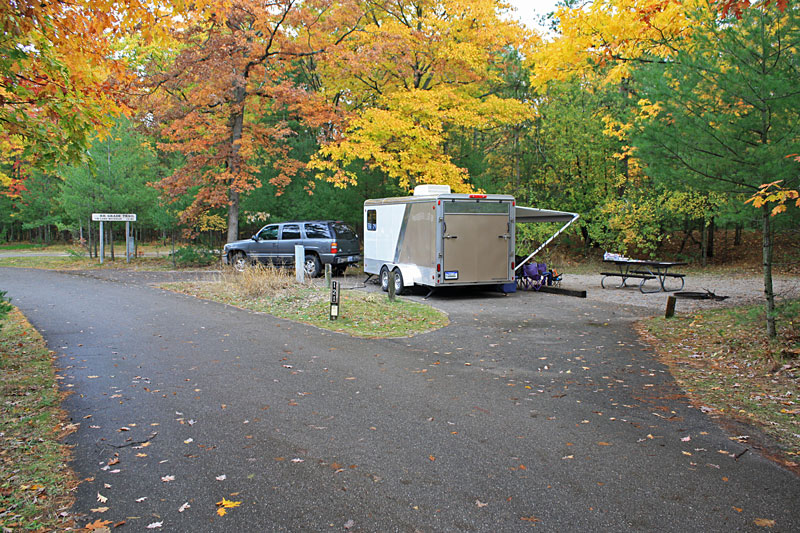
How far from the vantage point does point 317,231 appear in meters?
18.8

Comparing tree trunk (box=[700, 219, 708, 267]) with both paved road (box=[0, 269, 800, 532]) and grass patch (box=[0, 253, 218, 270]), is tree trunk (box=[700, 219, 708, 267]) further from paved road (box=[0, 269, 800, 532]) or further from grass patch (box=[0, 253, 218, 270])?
grass patch (box=[0, 253, 218, 270])

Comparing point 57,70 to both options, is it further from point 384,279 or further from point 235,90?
point 235,90

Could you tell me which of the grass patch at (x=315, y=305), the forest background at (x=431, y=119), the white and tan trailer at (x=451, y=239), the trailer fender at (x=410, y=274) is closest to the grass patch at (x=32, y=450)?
the grass patch at (x=315, y=305)

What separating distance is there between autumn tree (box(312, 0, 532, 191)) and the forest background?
0.24 ft

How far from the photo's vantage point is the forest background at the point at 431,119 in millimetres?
8242

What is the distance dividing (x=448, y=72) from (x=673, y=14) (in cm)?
1097

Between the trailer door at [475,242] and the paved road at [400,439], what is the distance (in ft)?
14.9

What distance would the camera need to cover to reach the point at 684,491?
11.6 ft

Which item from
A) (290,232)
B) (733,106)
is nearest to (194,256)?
(290,232)

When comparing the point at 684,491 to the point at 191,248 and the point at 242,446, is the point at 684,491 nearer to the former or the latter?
the point at 242,446

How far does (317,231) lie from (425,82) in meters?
7.46

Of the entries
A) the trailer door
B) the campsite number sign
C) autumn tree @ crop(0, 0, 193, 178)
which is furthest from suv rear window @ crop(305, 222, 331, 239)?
autumn tree @ crop(0, 0, 193, 178)

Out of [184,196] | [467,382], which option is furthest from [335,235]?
[467,382]

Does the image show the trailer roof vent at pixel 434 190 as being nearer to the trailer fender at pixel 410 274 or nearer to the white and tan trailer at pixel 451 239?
the white and tan trailer at pixel 451 239
